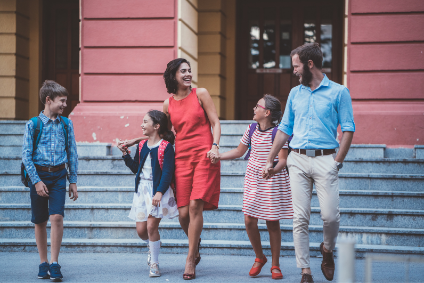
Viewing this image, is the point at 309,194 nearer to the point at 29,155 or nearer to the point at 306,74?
the point at 306,74

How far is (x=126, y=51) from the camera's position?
8508 millimetres

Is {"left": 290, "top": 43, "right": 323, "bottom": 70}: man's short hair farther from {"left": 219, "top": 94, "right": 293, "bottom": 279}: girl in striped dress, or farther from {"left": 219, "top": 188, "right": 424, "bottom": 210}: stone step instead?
{"left": 219, "top": 188, "right": 424, "bottom": 210}: stone step

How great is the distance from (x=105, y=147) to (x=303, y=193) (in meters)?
4.45

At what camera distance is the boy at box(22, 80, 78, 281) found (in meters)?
4.34

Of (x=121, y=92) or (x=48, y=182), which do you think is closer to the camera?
(x=48, y=182)

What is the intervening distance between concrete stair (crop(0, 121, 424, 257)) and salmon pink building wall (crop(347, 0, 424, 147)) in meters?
1.33

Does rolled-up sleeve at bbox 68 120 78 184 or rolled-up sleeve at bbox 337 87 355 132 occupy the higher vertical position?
rolled-up sleeve at bbox 337 87 355 132

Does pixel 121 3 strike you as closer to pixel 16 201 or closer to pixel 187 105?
pixel 16 201

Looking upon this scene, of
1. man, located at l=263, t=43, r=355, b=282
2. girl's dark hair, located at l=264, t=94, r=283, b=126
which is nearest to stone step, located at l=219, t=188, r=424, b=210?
girl's dark hair, located at l=264, t=94, r=283, b=126

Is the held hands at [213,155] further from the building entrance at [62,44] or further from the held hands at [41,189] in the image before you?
the building entrance at [62,44]

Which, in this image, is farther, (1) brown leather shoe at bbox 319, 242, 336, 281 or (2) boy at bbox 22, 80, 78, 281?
(2) boy at bbox 22, 80, 78, 281

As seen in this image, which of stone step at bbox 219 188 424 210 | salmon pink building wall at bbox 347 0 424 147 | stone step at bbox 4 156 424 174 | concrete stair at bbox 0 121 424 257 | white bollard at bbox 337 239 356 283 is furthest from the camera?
salmon pink building wall at bbox 347 0 424 147

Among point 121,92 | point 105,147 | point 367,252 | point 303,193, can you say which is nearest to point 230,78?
point 121,92

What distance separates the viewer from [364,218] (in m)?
5.69
